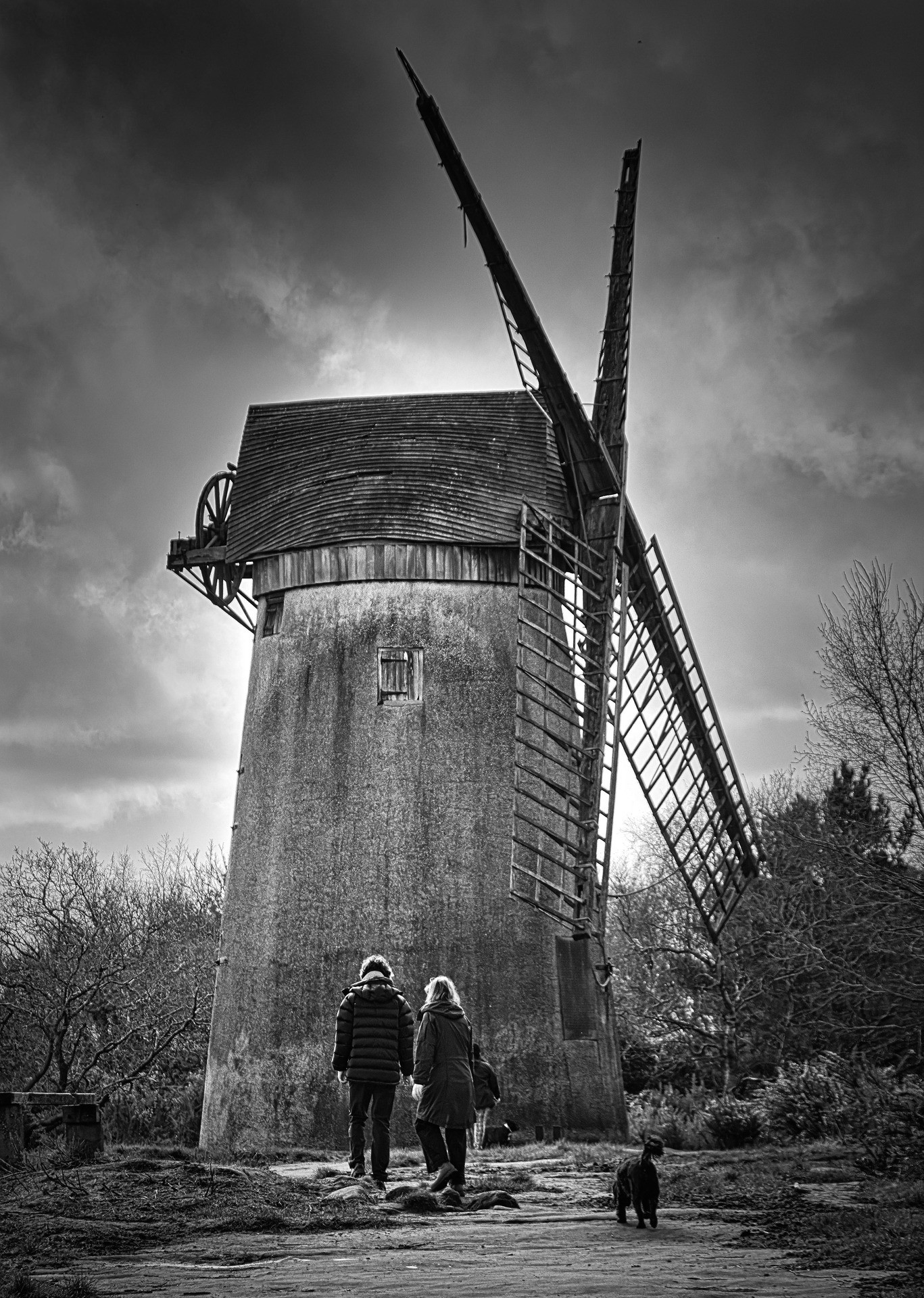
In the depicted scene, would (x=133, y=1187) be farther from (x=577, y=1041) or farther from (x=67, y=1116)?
(x=577, y=1041)

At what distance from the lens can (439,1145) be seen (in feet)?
29.1

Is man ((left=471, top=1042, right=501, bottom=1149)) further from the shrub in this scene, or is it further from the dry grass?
the shrub

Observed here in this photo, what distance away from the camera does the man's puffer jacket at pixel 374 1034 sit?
378 inches

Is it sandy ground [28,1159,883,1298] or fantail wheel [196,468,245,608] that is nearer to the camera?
sandy ground [28,1159,883,1298]

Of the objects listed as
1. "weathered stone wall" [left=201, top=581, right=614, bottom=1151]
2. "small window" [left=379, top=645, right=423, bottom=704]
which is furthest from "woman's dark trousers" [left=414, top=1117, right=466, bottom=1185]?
"small window" [left=379, top=645, right=423, bottom=704]

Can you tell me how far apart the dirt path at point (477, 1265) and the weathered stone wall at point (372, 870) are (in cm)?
766

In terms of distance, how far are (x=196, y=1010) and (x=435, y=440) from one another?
10.3 m

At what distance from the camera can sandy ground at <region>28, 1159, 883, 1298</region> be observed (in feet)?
14.9

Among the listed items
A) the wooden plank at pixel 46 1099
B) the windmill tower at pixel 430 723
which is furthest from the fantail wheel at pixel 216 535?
the wooden plank at pixel 46 1099

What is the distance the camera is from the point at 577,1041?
47.4 feet

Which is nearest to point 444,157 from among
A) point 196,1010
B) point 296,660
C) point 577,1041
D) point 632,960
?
point 296,660

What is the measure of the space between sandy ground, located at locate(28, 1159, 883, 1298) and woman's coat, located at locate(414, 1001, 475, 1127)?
1.65 meters

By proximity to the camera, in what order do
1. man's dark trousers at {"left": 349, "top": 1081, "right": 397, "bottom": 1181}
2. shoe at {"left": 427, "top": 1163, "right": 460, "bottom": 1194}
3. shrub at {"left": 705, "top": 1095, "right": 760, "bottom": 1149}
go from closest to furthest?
shoe at {"left": 427, "top": 1163, "right": 460, "bottom": 1194}, man's dark trousers at {"left": 349, "top": 1081, "right": 397, "bottom": 1181}, shrub at {"left": 705, "top": 1095, "right": 760, "bottom": 1149}

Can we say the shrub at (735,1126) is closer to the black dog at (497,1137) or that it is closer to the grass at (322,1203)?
the black dog at (497,1137)
